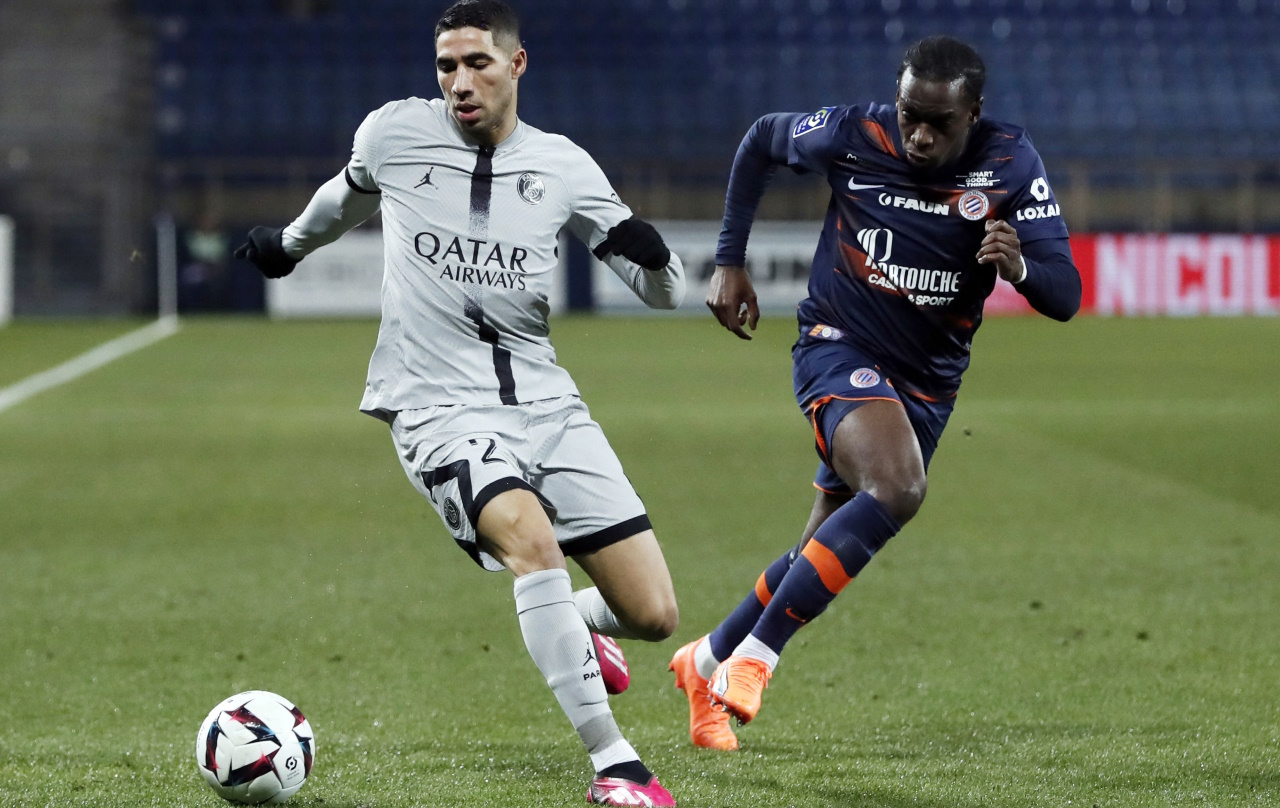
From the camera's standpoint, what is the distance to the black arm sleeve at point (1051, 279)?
429cm

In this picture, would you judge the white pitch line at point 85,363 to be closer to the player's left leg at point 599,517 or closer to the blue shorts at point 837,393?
the blue shorts at point 837,393

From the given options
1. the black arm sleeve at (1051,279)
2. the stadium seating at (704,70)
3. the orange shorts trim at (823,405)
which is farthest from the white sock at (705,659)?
the stadium seating at (704,70)

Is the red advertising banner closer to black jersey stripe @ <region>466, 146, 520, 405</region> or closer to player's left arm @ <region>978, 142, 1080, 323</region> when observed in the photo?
player's left arm @ <region>978, 142, 1080, 323</region>

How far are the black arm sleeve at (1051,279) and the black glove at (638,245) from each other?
2.99 ft

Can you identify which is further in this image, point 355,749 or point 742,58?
point 742,58

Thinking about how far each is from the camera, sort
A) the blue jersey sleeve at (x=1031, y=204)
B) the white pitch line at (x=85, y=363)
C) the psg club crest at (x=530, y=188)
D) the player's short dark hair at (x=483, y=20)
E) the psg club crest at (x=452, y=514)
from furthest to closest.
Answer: the white pitch line at (x=85, y=363) → the blue jersey sleeve at (x=1031, y=204) → the psg club crest at (x=530, y=188) → the player's short dark hair at (x=483, y=20) → the psg club crest at (x=452, y=514)

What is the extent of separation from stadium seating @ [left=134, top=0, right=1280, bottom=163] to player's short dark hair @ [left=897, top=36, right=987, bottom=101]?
86.4ft

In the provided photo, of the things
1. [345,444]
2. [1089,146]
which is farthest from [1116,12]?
[345,444]

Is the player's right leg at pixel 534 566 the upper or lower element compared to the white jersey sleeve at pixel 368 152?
lower

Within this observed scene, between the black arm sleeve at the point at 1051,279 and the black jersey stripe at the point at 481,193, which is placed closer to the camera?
the black jersey stripe at the point at 481,193

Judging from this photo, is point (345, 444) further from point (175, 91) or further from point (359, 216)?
point (175, 91)

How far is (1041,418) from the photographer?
1345cm

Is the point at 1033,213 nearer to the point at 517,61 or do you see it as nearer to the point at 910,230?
the point at 910,230

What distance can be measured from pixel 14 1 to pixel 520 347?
3149 cm
